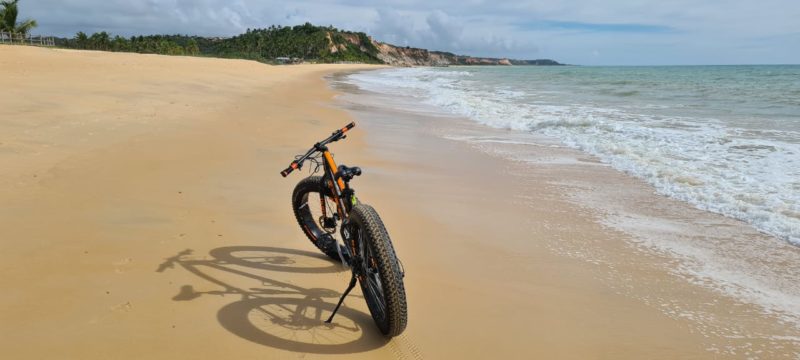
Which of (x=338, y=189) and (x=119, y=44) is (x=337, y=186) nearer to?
(x=338, y=189)

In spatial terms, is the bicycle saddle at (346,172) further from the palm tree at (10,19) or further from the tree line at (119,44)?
the tree line at (119,44)

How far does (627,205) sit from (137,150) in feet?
21.5

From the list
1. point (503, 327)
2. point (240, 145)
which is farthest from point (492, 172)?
point (503, 327)

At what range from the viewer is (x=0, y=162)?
601 cm

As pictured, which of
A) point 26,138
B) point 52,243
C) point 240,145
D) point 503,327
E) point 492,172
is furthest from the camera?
point 240,145

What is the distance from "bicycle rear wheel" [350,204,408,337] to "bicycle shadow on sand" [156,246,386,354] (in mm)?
176

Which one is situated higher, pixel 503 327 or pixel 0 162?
pixel 0 162

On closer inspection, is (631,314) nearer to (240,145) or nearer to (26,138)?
(240,145)

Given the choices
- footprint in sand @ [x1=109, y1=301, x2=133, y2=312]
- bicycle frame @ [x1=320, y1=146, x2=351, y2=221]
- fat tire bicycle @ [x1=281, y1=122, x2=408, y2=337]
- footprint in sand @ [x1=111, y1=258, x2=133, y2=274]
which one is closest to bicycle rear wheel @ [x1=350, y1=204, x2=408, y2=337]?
fat tire bicycle @ [x1=281, y1=122, x2=408, y2=337]

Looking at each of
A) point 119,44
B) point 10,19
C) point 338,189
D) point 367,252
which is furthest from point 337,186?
point 119,44

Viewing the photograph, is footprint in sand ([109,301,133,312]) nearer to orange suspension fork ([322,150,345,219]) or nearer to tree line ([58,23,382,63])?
orange suspension fork ([322,150,345,219])

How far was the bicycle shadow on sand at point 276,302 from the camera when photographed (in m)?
2.99

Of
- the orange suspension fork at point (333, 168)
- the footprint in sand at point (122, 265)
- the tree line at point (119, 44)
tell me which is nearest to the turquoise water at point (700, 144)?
the orange suspension fork at point (333, 168)

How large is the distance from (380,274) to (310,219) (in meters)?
1.81
